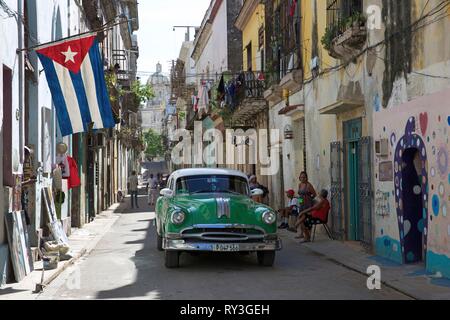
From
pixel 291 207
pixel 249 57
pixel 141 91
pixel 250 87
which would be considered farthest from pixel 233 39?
pixel 291 207

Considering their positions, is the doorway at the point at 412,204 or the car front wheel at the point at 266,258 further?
the car front wheel at the point at 266,258

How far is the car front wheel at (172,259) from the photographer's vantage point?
1070 centimetres

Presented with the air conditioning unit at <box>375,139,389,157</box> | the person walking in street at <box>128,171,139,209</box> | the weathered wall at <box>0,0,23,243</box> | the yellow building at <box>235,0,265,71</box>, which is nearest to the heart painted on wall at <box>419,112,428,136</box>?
the air conditioning unit at <box>375,139,389,157</box>

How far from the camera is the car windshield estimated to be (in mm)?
12156

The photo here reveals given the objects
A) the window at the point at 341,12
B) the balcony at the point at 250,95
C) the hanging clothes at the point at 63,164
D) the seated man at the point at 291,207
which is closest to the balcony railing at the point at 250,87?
the balcony at the point at 250,95

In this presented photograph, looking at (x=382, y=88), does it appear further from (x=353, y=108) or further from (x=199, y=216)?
(x=199, y=216)

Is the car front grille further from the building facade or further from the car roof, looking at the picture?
the building facade

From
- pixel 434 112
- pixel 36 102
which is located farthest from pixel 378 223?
pixel 36 102

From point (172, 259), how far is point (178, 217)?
77 cm

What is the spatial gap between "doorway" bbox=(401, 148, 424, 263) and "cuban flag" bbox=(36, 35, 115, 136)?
5087mm

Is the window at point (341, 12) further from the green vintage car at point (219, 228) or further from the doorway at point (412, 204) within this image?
the green vintage car at point (219, 228)

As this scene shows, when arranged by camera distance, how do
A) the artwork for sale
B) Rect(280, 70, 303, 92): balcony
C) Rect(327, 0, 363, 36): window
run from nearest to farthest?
1. the artwork for sale
2. Rect(327, 0, 363, 36): window
3. Rect(280, 70, 303, 92): balcony

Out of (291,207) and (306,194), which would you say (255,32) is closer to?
(291,207)

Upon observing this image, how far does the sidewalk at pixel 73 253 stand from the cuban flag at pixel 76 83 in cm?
238
